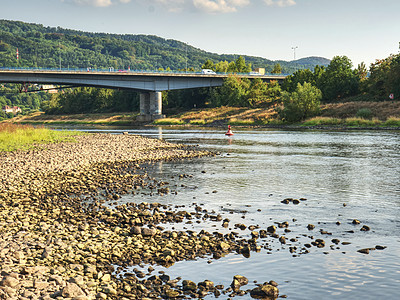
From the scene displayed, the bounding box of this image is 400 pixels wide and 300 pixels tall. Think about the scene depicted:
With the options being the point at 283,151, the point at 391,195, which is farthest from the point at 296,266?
the point at 283,151

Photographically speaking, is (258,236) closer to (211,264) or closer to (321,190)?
(211,264)

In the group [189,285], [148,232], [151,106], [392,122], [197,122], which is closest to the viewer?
[189,285]

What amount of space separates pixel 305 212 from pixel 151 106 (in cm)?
11092

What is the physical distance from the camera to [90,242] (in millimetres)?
12648

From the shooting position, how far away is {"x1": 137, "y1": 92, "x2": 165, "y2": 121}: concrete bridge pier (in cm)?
12469

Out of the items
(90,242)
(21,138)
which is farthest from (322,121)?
(90,242)

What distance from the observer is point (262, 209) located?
18422 mm

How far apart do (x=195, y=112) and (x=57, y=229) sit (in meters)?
114

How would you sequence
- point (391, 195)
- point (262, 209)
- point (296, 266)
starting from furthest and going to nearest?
point (391, 195), point (262, 209), point (296, 266)

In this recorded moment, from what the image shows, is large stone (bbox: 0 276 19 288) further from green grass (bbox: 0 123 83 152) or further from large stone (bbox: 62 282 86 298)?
green grass (bbox: 0 123 83 152)

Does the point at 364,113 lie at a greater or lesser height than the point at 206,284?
greater

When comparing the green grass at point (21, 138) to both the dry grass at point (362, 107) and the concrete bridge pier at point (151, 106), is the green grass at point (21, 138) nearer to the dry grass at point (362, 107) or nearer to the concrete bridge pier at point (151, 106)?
the dry grass at point (362, 107)

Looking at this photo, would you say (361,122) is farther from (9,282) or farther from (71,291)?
(9,282)

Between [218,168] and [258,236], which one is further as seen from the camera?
[218,168]
